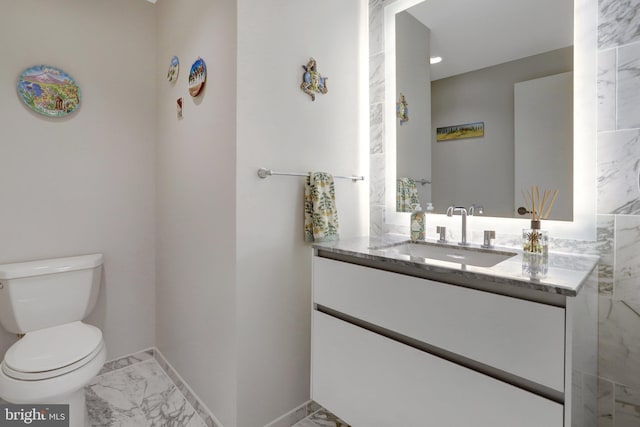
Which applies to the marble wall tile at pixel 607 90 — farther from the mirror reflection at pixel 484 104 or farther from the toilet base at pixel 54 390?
the toilet base at pixel 54 390

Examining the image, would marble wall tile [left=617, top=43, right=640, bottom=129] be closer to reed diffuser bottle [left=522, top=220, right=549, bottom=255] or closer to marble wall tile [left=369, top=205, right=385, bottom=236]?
reed diffuser bottle [left=522, top=220, right=549, bottom=255]

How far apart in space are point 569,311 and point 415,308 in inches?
17.3

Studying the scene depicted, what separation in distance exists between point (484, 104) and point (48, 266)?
2411mm

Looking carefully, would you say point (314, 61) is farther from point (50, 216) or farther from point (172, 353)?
point (172, 353)

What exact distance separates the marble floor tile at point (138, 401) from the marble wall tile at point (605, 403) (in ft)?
5.67

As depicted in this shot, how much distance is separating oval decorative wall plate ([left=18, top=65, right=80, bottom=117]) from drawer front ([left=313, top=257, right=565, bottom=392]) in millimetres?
1883

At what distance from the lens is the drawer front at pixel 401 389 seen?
3.01ft

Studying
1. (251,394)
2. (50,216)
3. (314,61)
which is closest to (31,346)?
(50,216)

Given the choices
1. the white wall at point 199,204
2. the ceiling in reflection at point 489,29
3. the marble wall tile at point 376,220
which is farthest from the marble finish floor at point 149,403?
the ceiling in reflection at point 489,29

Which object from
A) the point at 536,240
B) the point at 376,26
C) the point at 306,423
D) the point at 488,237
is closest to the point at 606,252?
the point at 536,240

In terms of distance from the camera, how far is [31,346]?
144 centimetres

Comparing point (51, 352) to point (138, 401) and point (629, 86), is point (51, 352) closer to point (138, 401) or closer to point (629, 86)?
point (138, 401)

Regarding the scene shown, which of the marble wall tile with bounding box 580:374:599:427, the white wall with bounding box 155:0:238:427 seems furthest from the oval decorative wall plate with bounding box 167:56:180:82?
the marble wall tile with bounding box 580:374:599:427

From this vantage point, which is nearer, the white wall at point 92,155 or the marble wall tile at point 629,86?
the marble wall tile at point 629,86
